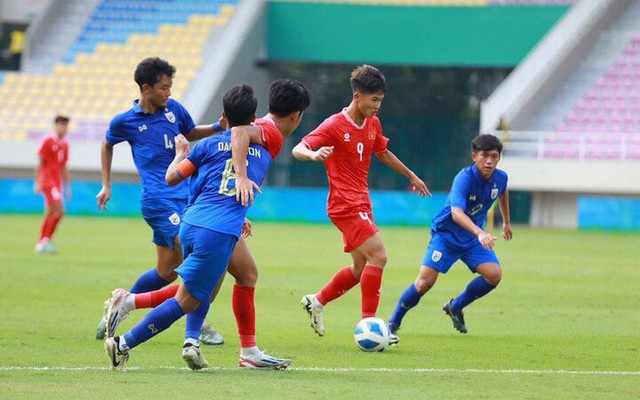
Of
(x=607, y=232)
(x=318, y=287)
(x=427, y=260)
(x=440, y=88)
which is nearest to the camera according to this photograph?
(x=427, y=260)

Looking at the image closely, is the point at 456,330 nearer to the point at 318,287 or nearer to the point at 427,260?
the point at 427,260

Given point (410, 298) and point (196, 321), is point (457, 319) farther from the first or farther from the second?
point (196, 321)

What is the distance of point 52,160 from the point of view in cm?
2039

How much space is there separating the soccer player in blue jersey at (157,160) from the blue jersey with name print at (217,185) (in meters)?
1.96

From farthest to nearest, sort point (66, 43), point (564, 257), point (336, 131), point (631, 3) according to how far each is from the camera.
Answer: point (66, 43) < point (631, 3) < point (564, 257) < point (336, 131)

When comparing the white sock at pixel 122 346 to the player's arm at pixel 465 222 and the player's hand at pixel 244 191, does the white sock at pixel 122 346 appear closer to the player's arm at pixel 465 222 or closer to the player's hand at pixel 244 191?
the player's hand at pixel 244 191

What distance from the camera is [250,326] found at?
8180 millimetres

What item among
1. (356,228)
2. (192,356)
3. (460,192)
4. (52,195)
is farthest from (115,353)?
(52,195)

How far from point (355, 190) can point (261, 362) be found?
91.6 inches

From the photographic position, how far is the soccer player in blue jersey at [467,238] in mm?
10430

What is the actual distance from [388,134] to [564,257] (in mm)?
18110

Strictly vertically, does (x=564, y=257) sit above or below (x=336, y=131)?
below

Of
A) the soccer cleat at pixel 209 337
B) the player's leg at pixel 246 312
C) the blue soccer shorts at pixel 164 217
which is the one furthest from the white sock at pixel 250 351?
the blue soccer shorts at pixel 164 217

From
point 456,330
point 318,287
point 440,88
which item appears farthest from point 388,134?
point 456,330
